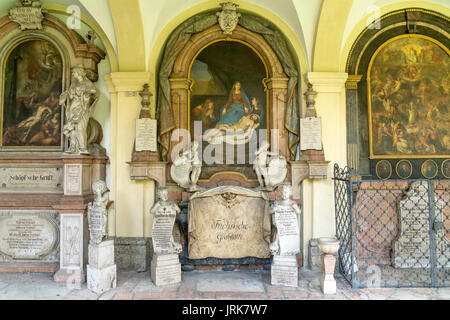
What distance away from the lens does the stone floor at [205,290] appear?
179 inches

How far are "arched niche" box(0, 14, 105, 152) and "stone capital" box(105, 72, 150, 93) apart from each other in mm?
428

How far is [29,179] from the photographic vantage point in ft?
18.8

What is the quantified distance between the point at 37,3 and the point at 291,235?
18.8ft

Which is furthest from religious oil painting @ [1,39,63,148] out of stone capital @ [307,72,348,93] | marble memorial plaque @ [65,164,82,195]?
stone capital @ [307,72,348,93]

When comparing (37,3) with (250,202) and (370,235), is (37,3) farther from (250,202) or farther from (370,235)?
(370,235)

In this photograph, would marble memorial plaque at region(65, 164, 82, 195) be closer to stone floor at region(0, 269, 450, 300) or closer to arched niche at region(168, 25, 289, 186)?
stone floor at region(0, 269, 450, 300)

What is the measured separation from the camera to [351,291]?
4.71 m

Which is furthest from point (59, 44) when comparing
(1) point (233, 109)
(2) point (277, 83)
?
(2) point (277, 83)

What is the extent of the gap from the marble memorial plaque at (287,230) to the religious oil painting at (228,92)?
1.65 meters

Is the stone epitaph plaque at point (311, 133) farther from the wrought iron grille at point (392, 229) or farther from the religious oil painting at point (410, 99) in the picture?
the religious oil painting at point (410, 99)

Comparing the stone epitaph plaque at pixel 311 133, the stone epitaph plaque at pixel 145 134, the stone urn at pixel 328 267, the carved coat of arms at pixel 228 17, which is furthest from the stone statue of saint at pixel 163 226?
the carved coat of arms at pixel 228 17

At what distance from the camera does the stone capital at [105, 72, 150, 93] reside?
5797 millimetres

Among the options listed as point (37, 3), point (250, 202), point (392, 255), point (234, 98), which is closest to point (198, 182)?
point (250, 202)

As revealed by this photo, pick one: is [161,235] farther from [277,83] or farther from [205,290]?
[277,83]
